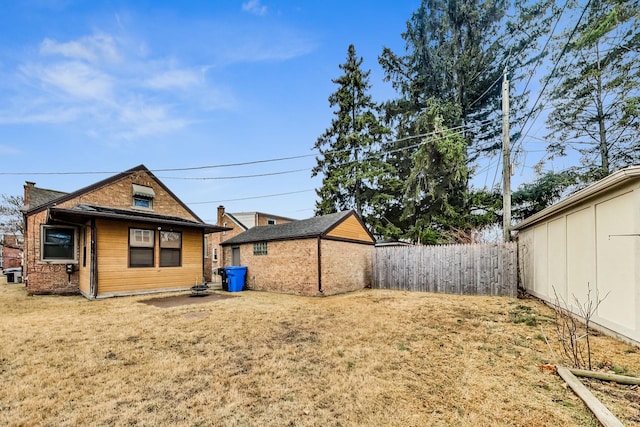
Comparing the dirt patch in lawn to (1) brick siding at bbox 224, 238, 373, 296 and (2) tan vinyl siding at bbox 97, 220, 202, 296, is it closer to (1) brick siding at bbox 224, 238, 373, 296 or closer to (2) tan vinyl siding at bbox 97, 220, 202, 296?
(2) tan vinyl siding at bbox 97, 220, 202, 296

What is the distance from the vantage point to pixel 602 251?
205 inches

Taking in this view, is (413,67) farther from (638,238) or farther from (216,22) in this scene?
(638,238)

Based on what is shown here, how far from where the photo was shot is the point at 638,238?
429 cm

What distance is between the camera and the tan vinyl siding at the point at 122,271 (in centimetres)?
985

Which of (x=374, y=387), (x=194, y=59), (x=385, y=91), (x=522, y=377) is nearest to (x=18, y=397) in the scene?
(x=374, y=387)

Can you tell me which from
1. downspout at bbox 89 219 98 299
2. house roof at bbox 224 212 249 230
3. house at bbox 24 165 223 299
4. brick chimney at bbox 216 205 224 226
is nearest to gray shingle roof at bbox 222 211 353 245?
house at bbox 24 165 223 299

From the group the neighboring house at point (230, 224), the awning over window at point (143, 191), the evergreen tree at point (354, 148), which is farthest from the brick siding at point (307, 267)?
the neighboring house at point (230, 224)

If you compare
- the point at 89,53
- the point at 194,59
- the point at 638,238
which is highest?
the point at 194,59

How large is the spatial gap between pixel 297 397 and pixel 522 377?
2.76 m

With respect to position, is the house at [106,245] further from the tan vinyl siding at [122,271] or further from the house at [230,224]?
the house at [230,224]

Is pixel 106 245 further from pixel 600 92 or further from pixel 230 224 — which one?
pixel 600 92

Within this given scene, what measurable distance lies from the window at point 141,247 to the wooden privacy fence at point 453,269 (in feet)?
32.1

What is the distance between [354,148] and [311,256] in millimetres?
13605

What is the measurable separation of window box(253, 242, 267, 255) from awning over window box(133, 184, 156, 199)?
6.22 metres
